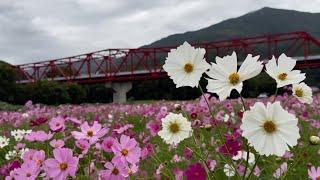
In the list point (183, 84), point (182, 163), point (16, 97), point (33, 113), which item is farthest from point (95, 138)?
point (16, 97)

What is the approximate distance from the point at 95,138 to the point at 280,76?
89 centimetres

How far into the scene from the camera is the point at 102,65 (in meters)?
73.6

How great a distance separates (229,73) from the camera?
5.77ft

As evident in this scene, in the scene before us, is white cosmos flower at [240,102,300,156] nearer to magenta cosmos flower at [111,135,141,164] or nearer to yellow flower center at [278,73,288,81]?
yellow flower center at [278,73,288,81]

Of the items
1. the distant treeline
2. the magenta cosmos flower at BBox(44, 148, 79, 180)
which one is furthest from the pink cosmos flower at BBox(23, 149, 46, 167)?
→ the distant treeline

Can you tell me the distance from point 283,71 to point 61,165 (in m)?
0.86

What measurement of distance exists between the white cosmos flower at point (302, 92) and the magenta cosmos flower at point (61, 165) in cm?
82

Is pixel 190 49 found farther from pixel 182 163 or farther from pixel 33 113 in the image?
pixel 33 113

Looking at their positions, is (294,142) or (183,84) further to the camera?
(183,84)

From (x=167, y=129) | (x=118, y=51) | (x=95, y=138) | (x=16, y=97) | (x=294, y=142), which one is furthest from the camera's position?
(x=118, y=51)

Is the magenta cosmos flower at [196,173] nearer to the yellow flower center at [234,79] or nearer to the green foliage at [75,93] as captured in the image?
the yellow flower center at [234,79]

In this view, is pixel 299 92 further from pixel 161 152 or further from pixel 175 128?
pixel 161 152

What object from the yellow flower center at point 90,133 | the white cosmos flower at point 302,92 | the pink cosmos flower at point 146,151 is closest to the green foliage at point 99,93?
the pink cosmos flower at point 146,151

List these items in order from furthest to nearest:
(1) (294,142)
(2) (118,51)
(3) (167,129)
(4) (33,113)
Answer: (2) (118,51)
(4) (33,113)
(3) (167,129)
(1) (294,142)
